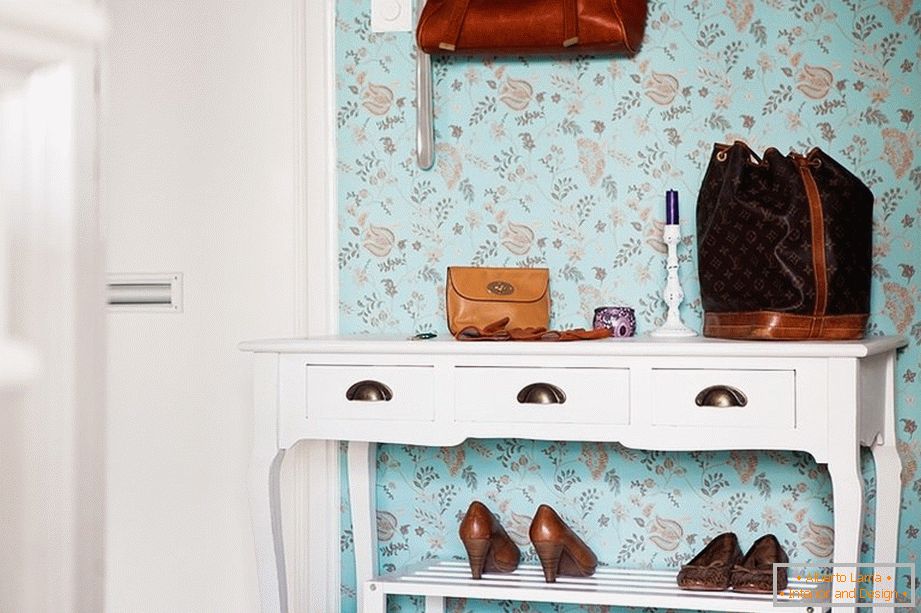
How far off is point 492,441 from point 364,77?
0.90 metres

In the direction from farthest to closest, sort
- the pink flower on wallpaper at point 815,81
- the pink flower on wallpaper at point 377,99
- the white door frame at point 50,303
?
the pink flower on wallpaper at point 377,99
the pink flower on wallpaper at point 815,81
the white door frame at point 50,303

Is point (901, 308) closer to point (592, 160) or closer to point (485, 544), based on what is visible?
point (592, 160)

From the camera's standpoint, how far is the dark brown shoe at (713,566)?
2381 millimetres

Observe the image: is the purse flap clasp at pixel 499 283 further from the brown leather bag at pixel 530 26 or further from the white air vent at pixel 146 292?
the white air vent at pixel 146 292

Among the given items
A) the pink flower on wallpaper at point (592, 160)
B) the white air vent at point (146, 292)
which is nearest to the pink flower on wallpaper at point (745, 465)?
the pink flower on wallpaper at point (592, 160)

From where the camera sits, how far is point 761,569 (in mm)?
2420

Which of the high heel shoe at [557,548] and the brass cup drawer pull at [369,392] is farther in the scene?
the high heel shoe at [557,548]

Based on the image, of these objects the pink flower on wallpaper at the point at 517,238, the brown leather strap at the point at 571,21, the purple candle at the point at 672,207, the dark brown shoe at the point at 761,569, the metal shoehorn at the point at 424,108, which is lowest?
the dark brown shoe at the point at 761,569

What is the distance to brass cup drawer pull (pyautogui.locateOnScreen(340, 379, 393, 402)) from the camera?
7.81 ft

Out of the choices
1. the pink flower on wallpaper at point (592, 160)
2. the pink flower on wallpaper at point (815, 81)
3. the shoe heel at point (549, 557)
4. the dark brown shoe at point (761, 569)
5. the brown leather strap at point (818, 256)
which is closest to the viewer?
the brown leather strap at point (818, 256)

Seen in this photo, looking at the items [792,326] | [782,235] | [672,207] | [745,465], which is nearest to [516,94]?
[672,207]

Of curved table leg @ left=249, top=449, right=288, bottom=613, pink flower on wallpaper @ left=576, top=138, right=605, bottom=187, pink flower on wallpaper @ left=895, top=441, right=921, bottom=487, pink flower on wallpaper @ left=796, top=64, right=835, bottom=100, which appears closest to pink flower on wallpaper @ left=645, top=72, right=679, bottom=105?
pink flower on wallpaper @ left=576, top=138, right=605, bottom=187

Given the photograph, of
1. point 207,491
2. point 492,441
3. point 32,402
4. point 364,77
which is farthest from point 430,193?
point 32,402

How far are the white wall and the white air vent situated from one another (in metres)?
0.02
